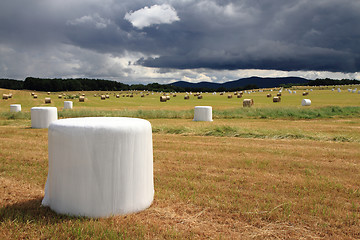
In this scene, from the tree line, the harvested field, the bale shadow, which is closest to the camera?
the harvested field

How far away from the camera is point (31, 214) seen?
4707mm

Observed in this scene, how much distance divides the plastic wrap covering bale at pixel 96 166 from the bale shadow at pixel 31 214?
0.10m

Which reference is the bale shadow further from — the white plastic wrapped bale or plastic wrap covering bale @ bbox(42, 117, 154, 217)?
the white plastic wrapped bale

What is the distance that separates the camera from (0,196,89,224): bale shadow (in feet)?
14.8

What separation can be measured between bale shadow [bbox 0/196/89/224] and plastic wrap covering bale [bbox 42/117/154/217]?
0.33 ft

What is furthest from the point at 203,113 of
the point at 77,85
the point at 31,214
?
the point at 77,85

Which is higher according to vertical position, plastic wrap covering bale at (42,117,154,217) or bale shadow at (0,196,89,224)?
plastic wrap covering bale at (42,117,154,217)

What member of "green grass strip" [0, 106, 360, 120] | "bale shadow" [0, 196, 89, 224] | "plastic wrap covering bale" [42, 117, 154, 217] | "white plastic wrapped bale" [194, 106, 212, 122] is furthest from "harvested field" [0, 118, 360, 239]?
"green grass strip" [0, 106, 360, 120]

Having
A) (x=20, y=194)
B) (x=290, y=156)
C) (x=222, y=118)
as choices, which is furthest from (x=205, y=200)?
(x=222, y=118)

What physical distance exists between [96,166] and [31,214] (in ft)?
4.49

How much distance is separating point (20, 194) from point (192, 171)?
3.62 meters

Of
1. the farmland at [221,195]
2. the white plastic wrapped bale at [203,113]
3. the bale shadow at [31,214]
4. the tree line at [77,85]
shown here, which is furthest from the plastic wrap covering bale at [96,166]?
the tree line at [77,85]

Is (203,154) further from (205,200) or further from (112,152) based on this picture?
(112,152)

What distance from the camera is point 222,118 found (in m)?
22.8
